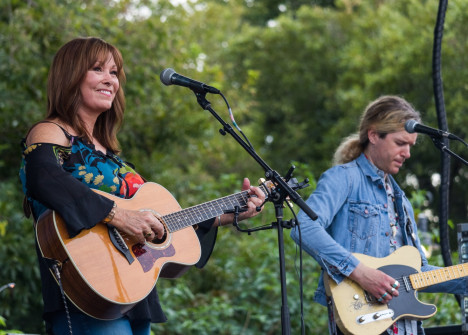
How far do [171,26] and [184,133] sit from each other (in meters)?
1.56

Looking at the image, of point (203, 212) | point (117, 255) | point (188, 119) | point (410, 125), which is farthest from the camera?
point (188, 119)

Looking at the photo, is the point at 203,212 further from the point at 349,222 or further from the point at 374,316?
the point at 374,316

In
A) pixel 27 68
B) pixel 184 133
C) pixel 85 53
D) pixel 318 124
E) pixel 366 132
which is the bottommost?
pixel 318 124

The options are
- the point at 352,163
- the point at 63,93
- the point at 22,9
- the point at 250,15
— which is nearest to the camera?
the point at 63,93

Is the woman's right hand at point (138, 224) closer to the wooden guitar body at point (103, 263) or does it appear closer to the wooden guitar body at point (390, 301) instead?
the wooden guitar body at point (103, 263)

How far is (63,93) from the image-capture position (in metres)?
3.07

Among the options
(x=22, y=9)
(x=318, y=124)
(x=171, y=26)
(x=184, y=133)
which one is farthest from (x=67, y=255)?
(x=318, y=124)

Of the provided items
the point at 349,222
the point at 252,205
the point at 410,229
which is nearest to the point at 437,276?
the point at 410,229

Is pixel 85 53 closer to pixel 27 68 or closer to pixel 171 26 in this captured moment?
pixel 27 68

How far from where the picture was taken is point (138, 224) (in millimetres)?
2920

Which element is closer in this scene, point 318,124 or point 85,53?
point 85,53

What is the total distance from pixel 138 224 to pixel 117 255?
0.53 ft

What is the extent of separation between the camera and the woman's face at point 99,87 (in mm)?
3098

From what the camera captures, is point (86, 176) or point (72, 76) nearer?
point (86, 176)
